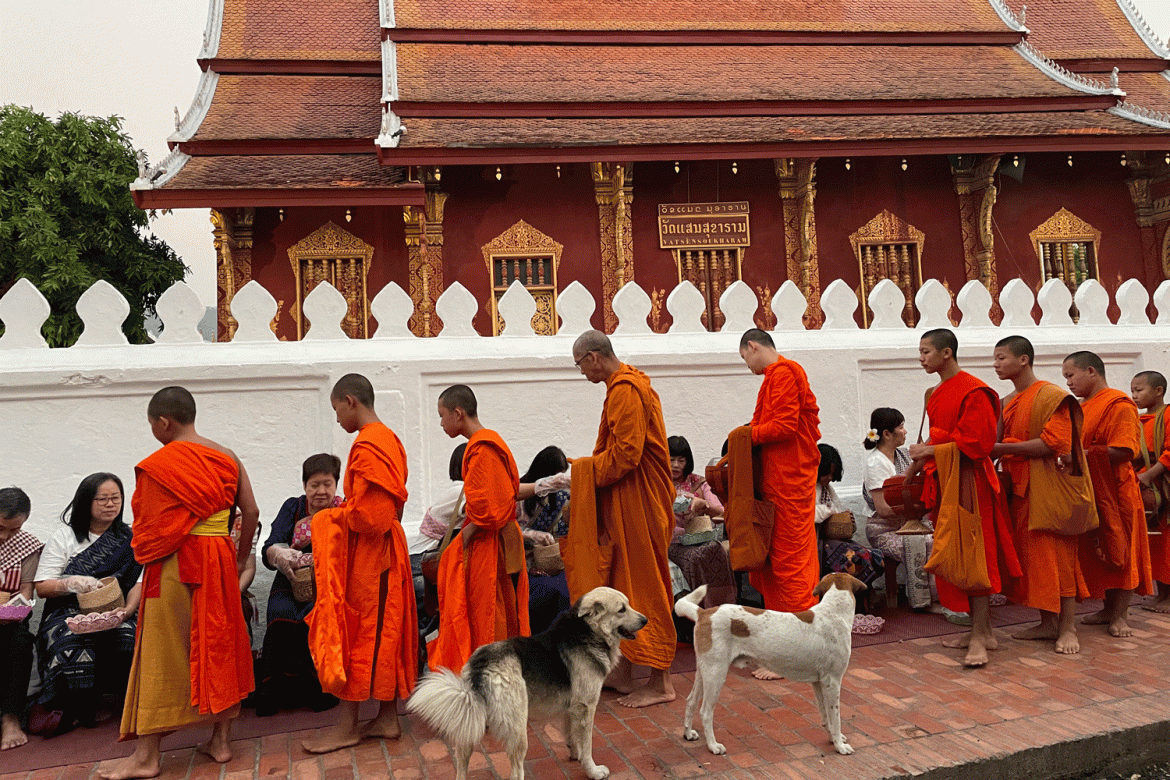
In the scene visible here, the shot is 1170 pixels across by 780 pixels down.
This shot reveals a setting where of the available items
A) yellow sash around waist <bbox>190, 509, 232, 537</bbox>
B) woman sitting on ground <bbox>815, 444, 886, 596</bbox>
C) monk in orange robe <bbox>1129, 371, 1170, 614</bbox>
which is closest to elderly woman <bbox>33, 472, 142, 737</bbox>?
yellow sash around waist <bbox>190, 509, 232, 537</bbox>

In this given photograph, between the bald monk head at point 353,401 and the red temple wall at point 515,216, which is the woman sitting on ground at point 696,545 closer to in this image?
the bald monk head at point 353,401

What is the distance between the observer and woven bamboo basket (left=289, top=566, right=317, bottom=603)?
3.66 m

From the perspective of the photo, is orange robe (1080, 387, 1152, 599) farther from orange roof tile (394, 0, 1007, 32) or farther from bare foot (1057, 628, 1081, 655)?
orange roof tile (394, 0, 1007, 32)

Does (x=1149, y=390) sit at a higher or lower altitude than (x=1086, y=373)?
lower

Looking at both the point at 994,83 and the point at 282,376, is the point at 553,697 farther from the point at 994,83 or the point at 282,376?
the point at 994,83

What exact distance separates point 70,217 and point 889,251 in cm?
1459

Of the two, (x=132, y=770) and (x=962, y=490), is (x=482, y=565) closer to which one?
(x=132, y=770)

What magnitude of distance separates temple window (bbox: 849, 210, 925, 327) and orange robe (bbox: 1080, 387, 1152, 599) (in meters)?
6.82

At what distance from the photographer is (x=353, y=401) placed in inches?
129

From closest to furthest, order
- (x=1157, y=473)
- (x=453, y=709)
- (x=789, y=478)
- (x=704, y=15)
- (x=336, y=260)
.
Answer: (x=453, y=709), (x=789, y=478), (x=1157, y=473), (x=336, y=260), (x=704, y=15)

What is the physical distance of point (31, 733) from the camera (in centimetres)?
336

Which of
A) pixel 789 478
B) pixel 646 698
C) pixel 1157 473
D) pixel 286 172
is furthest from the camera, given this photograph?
pixel 286 172

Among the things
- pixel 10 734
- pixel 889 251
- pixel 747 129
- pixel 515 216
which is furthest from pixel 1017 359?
pixel 889 251

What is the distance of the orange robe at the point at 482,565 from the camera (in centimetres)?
315
